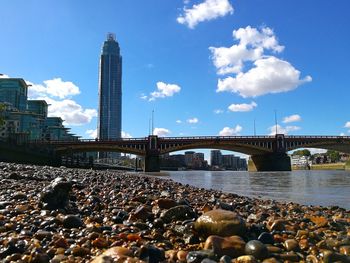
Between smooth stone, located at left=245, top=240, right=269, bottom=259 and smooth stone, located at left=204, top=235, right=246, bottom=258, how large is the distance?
0.27ft

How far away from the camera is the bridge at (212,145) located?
99.6 m

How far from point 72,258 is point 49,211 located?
3298 mm

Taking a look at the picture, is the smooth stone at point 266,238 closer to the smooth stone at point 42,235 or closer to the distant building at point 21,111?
the smooth stone at point 42,235

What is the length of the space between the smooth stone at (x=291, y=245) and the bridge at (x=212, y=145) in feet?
300

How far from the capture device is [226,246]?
593cm

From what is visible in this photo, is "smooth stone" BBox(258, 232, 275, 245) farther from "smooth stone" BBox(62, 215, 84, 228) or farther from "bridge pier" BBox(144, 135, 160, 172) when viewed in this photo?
"bridge pier" BBox(144, 135, 160, 172)

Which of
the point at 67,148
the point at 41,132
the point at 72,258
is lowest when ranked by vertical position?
the point at 72,258

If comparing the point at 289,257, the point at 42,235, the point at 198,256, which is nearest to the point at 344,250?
the point at 289,257

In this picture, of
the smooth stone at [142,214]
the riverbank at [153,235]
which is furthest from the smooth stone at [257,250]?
the smooth stone at [142,214]

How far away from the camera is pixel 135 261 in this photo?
514cm

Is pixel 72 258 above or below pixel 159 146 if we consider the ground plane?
below

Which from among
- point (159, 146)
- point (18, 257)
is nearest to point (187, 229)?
point (18, 257)

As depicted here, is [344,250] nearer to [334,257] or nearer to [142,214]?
[334,257]

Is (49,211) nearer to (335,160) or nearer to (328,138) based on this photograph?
(328,138)
